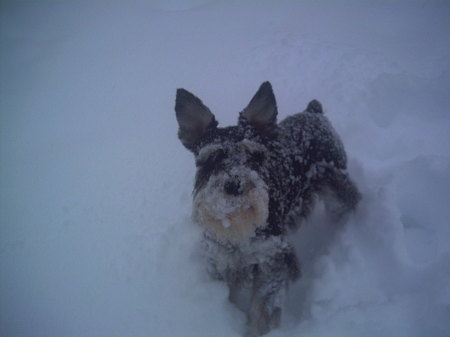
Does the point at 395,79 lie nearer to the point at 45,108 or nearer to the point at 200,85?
the point at 200,85

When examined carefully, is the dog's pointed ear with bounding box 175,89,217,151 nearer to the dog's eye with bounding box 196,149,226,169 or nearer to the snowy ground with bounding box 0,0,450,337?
the dog's eye with bounding box 196,149,226,169

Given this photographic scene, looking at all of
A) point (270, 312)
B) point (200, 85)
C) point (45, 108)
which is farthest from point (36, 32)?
point (270, 312)

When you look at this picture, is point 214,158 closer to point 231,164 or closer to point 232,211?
point 231,164

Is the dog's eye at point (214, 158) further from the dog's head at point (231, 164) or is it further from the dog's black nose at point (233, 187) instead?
the dog's black nose at point (233, 187)

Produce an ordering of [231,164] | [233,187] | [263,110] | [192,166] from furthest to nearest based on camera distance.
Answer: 1. [192,166]
2. [263,110]
3. [231,164]
4. [233,187]

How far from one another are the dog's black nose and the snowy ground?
124 centimetres

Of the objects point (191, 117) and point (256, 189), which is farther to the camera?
point (191, 117)

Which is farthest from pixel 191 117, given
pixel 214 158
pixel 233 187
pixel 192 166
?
pixel 192 166

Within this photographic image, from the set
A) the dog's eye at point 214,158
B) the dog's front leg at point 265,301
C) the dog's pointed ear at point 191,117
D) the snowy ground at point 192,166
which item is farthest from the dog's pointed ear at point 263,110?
the snowy ground at point 192,166

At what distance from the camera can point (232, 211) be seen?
210cm

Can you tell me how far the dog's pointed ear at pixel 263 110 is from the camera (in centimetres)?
238

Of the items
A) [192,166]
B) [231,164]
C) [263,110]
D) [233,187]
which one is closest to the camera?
[233,187]

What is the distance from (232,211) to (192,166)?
2034mm

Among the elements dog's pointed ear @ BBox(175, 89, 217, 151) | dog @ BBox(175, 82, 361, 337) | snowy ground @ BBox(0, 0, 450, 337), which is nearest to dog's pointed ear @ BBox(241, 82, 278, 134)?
dog @ BBox(175, 82, 361, 337)
